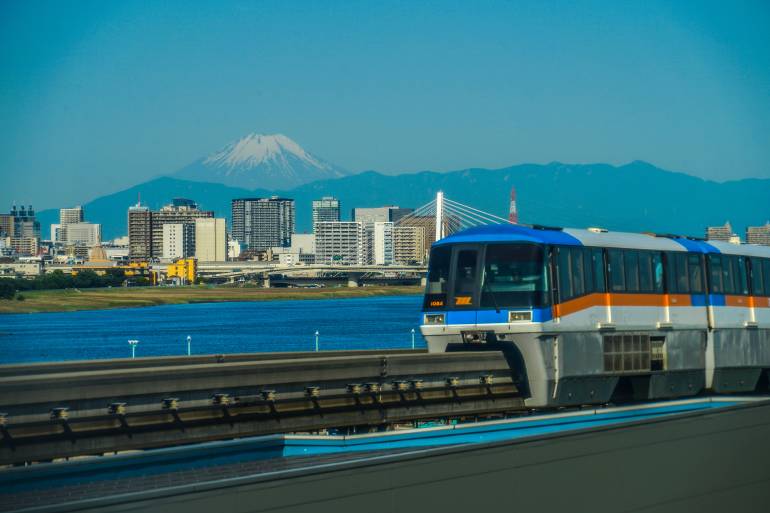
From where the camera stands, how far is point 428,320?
750 inches

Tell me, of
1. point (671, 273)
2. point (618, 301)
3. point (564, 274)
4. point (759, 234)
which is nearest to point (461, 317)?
point (564, 274)

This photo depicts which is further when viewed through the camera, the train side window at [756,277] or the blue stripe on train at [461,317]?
the train side window at [756,277]

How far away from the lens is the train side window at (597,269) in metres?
19.5

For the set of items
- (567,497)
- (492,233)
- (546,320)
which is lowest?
(567,497)

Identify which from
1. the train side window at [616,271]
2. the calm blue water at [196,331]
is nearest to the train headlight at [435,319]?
the train side window at [616,271]

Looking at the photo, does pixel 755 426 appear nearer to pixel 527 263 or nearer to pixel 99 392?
pixel 99 392

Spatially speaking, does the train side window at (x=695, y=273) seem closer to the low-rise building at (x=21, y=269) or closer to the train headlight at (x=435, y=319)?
the train headlight at (x=435, y=319)

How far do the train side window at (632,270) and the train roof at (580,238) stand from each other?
6.2 inches

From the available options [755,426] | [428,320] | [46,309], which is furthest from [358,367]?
[46,309]

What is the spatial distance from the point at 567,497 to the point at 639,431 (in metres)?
0.95

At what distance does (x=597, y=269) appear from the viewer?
19547 mm

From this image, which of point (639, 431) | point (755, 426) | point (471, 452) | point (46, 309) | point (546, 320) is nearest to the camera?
point (471, 452)

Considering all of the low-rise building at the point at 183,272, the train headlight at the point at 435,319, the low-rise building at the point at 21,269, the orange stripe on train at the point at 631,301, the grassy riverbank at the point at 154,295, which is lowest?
the train headlight at the point at 435,319

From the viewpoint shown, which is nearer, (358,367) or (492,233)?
(358,367)
